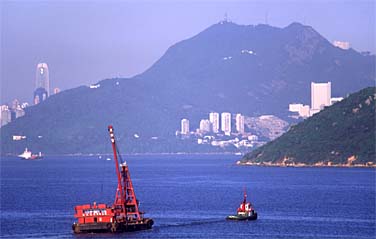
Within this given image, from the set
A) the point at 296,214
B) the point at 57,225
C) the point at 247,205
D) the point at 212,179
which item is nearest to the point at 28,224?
the point at 57,225

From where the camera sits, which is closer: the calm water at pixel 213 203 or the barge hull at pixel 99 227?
the barge hull at pixel 99 227

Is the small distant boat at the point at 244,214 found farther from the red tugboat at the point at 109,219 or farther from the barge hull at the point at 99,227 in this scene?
the barge hull at the point at 99,227

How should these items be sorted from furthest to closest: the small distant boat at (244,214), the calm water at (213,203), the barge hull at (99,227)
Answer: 1. the small distant boat at (244,214)
2. the calm water at (213,203)
3. the barge hull at (99,227)

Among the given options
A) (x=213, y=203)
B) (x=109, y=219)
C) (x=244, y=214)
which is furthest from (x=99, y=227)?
(x=213, y=203)

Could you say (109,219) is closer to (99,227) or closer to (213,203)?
(99,227)

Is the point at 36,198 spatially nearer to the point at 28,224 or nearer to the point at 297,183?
the point at 28,224

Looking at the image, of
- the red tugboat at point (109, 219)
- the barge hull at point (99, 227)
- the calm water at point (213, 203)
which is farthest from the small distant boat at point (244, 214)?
the barge hull at point (99, 227)

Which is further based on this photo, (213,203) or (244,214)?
(213,203)

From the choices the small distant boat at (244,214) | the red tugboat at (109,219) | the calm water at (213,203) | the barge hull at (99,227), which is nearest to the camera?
the barge hull at (99,227)

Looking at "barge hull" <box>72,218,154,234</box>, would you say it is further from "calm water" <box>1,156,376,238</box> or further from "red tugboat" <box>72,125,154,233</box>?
"calm water" <box>1,156,376,238</box>

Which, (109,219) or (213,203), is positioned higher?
(213,203)

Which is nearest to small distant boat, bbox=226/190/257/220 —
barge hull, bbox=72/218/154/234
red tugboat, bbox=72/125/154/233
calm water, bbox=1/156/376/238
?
calm water, bbox=1/156/376/238
